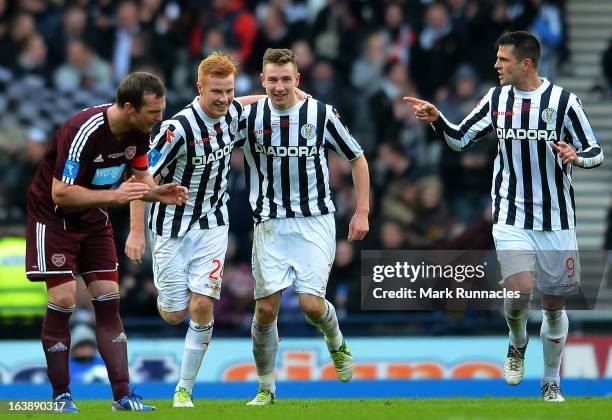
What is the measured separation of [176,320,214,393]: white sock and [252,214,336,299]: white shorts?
1.60ft

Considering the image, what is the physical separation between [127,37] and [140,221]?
739 centimetres

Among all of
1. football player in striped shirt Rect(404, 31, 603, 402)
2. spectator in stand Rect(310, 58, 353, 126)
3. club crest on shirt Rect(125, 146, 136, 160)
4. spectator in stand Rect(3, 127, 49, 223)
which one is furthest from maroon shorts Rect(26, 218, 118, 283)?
spectator in stand Rect(310, 58, 353, 126)

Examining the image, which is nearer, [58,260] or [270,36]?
[58,260]

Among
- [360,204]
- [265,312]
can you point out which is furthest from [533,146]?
[265,312]

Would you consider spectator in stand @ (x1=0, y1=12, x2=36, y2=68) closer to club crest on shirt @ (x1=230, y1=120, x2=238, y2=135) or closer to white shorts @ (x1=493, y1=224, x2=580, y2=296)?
club crest on shirt @ (x1=230, y1=120, x2=238, y2=135)

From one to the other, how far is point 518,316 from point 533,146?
4.08 ft

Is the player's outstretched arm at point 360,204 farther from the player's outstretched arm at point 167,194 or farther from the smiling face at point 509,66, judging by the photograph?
the player's outstretched arm at point 167,194

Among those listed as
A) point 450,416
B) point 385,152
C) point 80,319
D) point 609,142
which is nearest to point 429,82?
point 385,152

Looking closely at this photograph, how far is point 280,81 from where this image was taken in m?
9.38

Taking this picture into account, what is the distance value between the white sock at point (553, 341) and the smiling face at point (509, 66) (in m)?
1.73

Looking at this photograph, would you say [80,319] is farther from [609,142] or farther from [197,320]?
[609,142]

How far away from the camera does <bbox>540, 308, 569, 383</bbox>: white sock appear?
9680 mm

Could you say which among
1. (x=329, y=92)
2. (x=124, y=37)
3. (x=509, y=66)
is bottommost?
(x=509, y=66)

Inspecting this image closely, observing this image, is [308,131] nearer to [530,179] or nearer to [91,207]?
[530,179]
